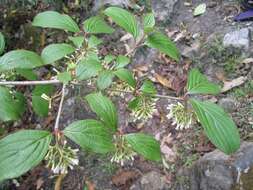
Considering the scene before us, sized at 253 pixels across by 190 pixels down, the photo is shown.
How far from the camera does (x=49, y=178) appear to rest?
298 cm

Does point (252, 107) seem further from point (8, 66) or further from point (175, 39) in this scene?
point (8, 66)

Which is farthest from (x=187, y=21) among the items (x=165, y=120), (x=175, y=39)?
(x=165, y=120)

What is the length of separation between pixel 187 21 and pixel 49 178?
6.29 feet

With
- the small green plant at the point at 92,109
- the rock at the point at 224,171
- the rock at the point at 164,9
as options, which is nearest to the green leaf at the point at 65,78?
the small green plant at the point at 92,109

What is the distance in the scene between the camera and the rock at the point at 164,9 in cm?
363

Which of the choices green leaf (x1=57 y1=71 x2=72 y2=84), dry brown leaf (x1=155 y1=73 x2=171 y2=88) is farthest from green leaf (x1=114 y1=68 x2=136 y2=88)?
dry brown leaf (x1=155 y1=73 x2=171 y2=88)

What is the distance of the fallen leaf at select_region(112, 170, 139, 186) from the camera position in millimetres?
2697

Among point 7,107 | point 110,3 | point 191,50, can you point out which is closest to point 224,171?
point 191,50

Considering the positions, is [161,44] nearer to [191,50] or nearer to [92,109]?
[92,109]

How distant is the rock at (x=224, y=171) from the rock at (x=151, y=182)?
23 cm

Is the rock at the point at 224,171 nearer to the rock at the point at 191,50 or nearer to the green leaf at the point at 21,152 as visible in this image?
the rock at the point at 191,50

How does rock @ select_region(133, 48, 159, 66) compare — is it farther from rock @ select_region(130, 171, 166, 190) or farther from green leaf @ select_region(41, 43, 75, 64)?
green leaf @ select_region(41, 43, 75, 64)

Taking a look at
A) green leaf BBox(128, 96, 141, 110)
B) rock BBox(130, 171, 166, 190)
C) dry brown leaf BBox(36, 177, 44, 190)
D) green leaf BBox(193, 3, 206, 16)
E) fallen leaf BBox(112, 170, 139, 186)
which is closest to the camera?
green leaf BBox(128, 96, 141, 110)

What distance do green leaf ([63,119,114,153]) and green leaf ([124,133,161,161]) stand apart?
7 centimetres
